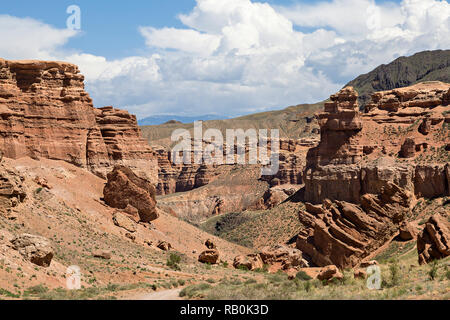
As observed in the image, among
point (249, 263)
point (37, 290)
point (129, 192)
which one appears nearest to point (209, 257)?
point (249, 263)

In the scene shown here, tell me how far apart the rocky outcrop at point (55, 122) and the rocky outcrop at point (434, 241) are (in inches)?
1280

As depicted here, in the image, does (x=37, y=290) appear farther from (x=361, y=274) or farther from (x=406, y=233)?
(x=406, y=233)

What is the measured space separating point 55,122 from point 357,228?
92.5 ft

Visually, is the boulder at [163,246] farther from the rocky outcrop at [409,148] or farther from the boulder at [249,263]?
the rocky outcrop at [409,148]

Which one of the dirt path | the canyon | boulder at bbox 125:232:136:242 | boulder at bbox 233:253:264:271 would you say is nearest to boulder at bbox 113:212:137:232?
the canyon

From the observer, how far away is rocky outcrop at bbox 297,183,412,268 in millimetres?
44125

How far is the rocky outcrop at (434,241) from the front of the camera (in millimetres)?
29128

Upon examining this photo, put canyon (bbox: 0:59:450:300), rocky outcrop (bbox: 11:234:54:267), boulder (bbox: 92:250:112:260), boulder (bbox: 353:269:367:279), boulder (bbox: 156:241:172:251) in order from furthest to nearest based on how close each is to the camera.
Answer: boulder (bbox: 156:241:172:251)
boulder (bbox: 92:250:112:260)
canyon (bbox: 0:59:450:300)
rocky outcrop (bbox: 11:234:54:267)
boulder (bbox: 353:269:367:279)

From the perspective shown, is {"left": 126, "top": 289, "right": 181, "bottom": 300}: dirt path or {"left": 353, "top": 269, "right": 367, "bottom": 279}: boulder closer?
{"left": 126, "top": 289, "right": 181, "bottom": 300}: dirt path

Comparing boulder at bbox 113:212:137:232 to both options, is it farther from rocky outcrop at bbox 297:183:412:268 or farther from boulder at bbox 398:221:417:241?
boulder at bbox 398:221:417:241

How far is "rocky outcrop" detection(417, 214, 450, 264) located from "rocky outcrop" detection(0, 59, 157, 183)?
32524 millimetres
